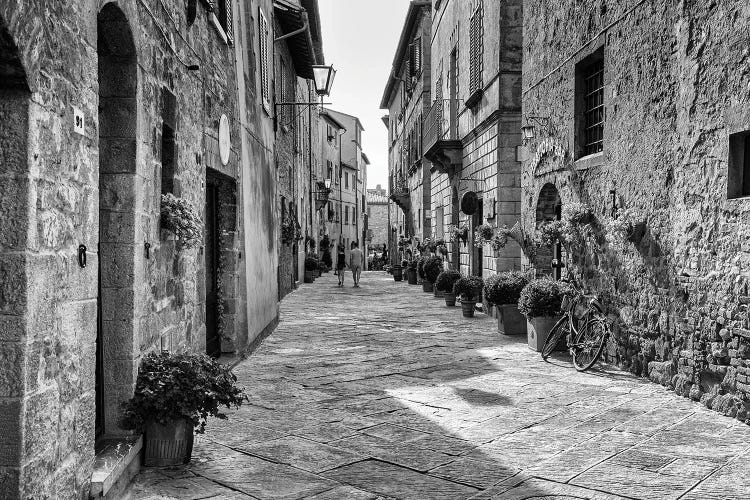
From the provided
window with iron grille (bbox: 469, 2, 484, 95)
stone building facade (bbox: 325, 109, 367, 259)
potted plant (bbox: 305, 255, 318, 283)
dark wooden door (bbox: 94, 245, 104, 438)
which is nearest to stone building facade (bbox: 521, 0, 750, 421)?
window with iron grille (bbox: 469, 2, 484, 95)

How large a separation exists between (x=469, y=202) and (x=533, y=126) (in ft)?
14.2

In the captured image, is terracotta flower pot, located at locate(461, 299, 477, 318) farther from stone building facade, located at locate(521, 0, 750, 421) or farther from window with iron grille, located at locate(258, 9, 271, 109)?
window with iron grille, located at locate(258, 9, 271, 109)

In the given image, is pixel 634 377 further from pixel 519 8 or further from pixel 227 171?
pixel 519 8

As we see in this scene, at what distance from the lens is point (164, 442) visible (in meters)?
4.39

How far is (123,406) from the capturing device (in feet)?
14.0

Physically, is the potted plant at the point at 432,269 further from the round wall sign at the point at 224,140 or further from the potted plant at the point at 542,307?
the round wall sign at the point at 224,140

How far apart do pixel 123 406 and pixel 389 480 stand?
1.71m

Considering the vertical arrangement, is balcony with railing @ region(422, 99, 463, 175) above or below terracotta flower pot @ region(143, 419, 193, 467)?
above

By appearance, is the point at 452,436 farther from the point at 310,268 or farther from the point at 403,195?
the point at 403,195

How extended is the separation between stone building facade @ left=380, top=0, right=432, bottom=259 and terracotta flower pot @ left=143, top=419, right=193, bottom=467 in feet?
65.9

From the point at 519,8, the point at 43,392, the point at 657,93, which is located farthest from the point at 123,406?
the point at 519,8

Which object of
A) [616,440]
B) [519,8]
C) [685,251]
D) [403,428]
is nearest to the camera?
[616,440]

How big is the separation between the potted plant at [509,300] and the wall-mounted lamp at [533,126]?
2266 millimetres

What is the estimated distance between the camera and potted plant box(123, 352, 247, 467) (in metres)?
4.28
